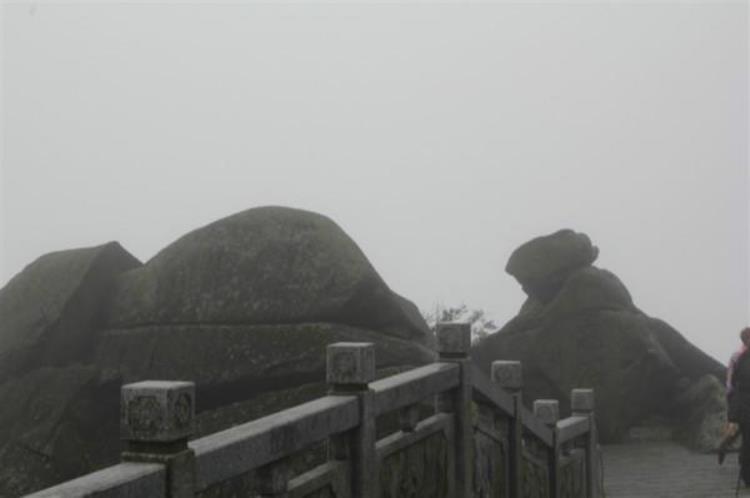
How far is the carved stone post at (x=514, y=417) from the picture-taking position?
25.4ft

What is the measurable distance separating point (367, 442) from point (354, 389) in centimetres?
32

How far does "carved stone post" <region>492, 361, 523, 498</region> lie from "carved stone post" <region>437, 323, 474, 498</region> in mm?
1106

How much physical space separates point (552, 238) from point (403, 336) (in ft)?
23.6

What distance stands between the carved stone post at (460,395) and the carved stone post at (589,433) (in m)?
4.14

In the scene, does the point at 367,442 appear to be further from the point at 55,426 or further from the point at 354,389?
the point at 55,426

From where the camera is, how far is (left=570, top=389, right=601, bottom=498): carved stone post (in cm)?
1046

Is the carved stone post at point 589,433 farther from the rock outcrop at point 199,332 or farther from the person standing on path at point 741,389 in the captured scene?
the rock outcrop at point 199,332

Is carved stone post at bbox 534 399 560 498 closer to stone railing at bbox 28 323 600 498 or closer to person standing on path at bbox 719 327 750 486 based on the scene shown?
stone railing at bbox 28 323 600 498

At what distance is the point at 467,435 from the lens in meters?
6.75

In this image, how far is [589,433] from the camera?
10.5 m

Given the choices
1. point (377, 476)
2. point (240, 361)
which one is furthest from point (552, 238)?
point (377, 476)

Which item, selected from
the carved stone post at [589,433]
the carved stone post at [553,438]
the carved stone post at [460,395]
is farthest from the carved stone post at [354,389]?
the carved stone post at [589,433]

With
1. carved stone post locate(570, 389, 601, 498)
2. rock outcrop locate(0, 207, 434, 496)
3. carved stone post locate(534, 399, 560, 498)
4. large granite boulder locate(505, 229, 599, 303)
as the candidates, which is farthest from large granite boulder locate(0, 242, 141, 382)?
large granite boulder locate(505, 229, 599, 303)

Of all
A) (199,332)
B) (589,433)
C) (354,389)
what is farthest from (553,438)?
(199,332)
